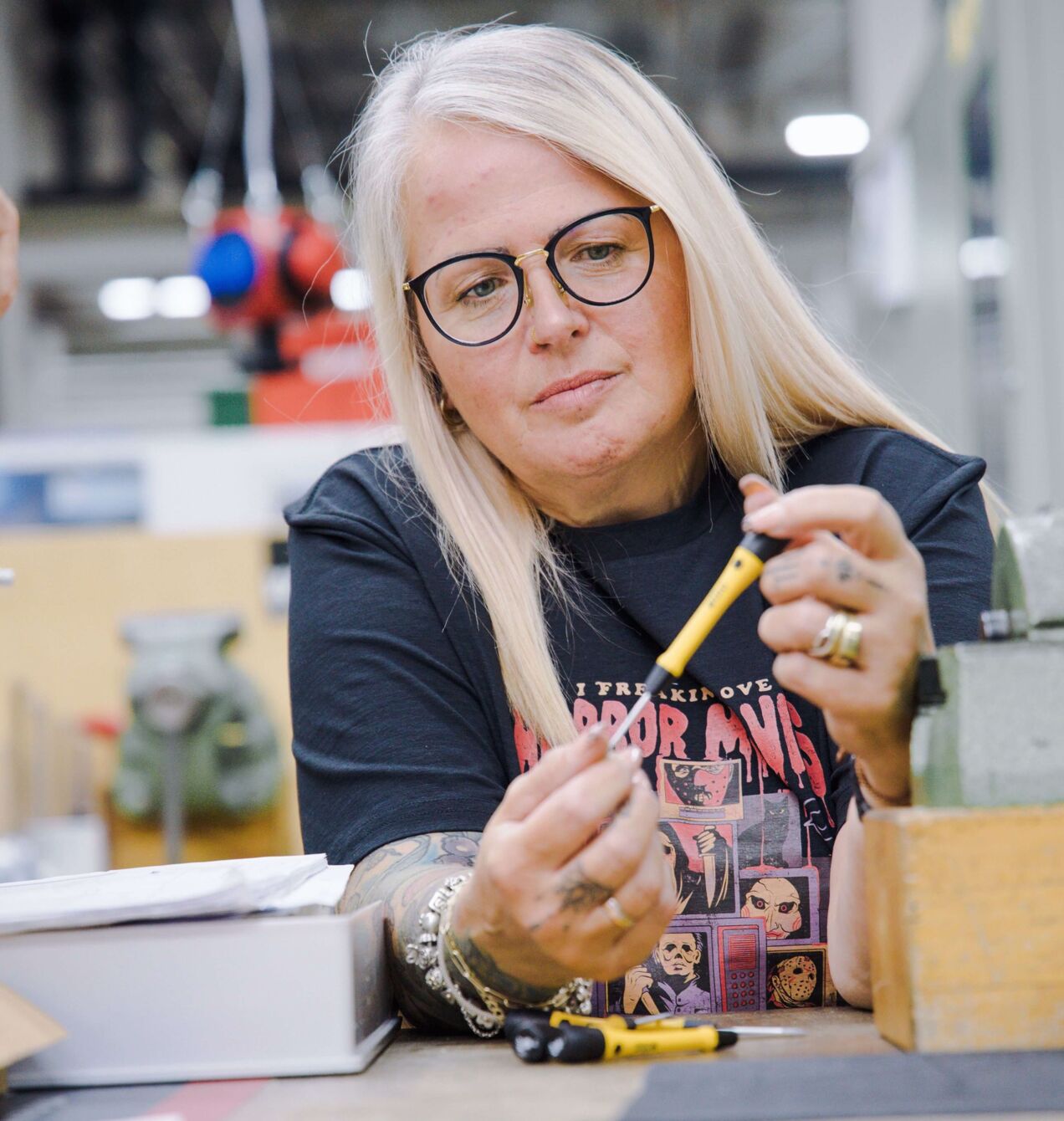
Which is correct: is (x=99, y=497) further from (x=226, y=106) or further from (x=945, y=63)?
(x=226, y=106)

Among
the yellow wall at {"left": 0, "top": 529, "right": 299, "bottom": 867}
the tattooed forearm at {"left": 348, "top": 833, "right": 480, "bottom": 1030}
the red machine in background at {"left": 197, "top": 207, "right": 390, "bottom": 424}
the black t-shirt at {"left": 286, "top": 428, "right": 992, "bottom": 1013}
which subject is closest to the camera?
the tattooed forearm at {"left": 348, "top": 833, "right": 480, "bottom": 1030}

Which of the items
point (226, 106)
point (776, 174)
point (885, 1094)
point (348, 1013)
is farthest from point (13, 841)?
point (776, 174)

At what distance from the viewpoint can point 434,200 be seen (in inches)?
44.6

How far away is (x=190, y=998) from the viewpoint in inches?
28.5

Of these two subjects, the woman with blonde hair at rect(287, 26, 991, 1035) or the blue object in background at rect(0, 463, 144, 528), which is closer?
the woman with blonde hair at rect(287, 26, 991, 1035)

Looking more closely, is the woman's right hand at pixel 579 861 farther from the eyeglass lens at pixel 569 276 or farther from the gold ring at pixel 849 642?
the eyeglass lens at pixel 569 276

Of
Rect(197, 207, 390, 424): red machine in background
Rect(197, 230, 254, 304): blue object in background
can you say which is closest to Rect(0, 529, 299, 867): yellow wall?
Rect(197, 207, 390, 424): red machine in background

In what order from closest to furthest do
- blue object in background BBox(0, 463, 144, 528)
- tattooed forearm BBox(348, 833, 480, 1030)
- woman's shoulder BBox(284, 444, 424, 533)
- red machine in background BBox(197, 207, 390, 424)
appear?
tattooed forearm BBox(348, 833, 480, 1030) → woman's shoulder BBox(284, 444, 424, 533) → blue object in background BBox(0, 463, 144, 528) → red machine in background BBox(197, 207, 390, 424)

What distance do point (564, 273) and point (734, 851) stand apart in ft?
1.57

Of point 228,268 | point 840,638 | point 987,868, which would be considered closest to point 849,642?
point 840,638

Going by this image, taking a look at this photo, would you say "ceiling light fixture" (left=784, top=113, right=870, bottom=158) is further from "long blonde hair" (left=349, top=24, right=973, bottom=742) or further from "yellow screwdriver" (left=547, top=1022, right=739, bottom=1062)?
"yellow screwdriver" (left=547, top=1022, right=739, bottom=1062)

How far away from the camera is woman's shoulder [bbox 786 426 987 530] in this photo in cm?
110

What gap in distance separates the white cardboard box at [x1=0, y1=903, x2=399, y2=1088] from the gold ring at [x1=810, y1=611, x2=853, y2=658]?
29 centimetres

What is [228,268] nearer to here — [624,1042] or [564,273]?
[564,273]
